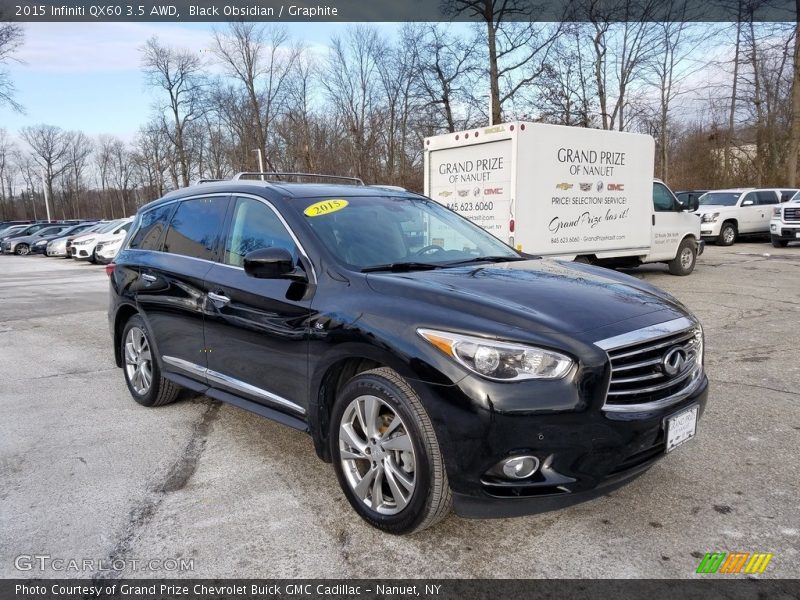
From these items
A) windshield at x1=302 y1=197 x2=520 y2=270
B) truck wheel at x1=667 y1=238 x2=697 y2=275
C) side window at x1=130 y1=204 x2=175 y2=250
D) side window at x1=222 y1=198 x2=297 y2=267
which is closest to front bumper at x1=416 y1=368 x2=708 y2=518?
windshield at x1=302 y1=197 x2=520 y2=270

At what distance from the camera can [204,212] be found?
4.41 meters

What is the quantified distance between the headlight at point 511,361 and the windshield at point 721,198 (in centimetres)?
2179

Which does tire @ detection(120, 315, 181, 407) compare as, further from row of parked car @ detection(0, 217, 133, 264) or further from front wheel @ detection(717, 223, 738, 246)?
front wheel @ detection(717, 223, 738, 246)

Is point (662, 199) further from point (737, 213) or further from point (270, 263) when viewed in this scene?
point (270, 263)

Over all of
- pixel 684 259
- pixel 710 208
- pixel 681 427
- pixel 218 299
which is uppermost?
pixel 710 208

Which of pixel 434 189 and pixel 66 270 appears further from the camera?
pixel 66 270

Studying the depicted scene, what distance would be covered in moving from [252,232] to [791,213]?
1933 cm

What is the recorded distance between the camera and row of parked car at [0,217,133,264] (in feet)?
75.6

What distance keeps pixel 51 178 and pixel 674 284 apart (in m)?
90.8

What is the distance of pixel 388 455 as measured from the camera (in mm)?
2842

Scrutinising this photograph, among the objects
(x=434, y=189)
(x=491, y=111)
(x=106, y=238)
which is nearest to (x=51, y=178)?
(x=106, y=238)

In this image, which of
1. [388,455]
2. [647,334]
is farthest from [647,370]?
[388,455]

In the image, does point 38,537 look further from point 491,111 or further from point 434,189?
point 491,111

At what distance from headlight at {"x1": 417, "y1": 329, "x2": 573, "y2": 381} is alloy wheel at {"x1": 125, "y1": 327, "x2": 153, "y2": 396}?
11.0ft
